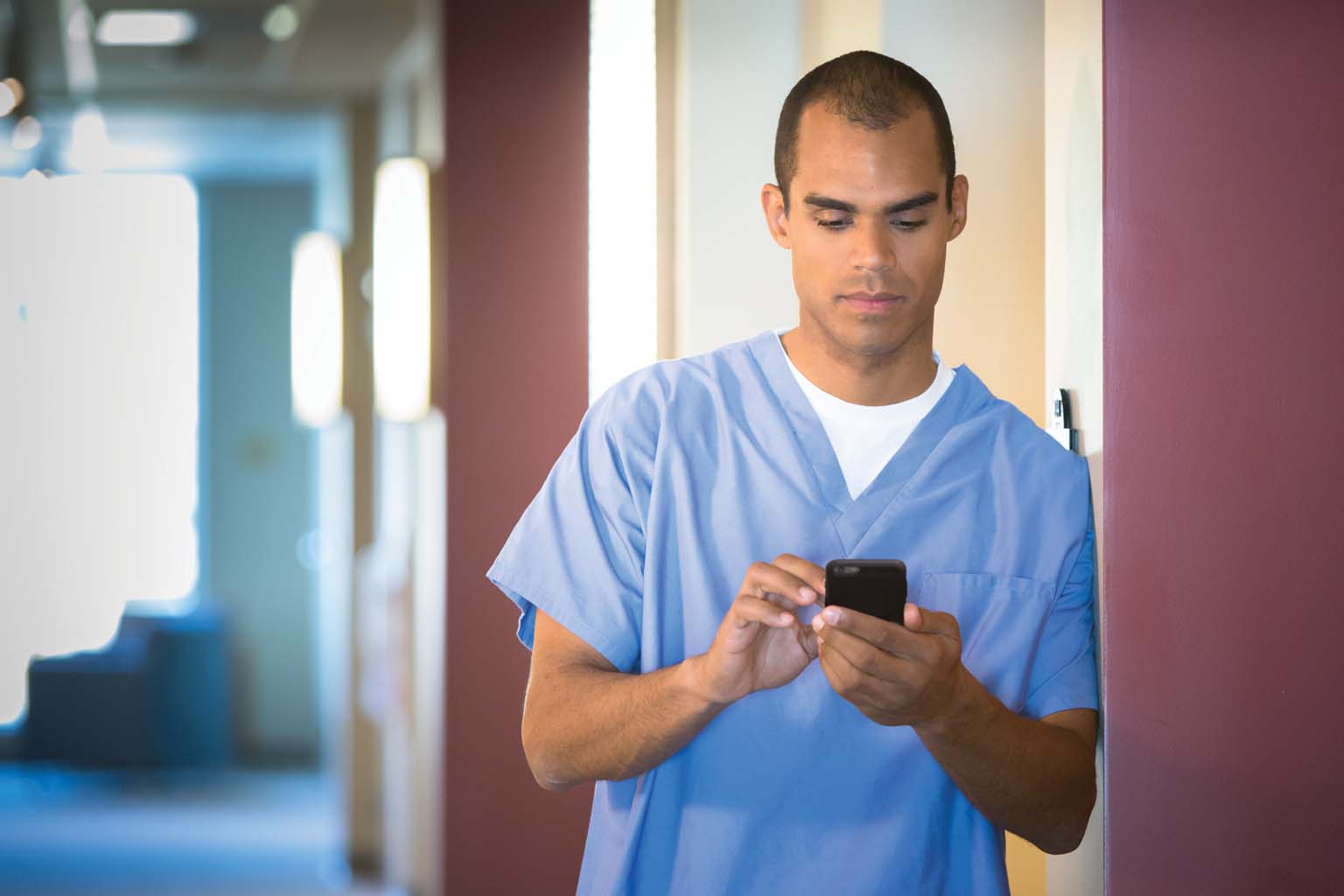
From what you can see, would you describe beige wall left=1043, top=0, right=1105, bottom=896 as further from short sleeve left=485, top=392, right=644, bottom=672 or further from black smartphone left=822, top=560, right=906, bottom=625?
short sleeve left=485, top=392, right=644, bottom=672

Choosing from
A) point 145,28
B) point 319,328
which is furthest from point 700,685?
point 145,28

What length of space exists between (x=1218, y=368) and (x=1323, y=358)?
0.10m

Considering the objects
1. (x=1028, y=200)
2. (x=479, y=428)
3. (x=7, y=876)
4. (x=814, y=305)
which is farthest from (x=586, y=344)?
(x=7, y=876)

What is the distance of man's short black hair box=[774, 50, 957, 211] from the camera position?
1.35 meters

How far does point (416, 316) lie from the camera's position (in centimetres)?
380

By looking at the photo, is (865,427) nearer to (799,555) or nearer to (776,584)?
(799,555)

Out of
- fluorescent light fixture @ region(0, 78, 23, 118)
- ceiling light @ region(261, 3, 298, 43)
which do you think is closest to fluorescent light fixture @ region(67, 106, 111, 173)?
fluorescent light fixture @ region(0, 78, 23, 118)

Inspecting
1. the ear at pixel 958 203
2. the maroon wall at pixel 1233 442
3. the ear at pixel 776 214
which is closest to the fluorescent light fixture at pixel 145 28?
the ear at pixel 776 214

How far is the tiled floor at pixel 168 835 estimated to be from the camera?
17.2 ft

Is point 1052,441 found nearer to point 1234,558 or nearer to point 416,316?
point 1234,558

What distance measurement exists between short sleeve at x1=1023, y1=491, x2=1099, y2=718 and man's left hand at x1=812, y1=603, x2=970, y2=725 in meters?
0.27

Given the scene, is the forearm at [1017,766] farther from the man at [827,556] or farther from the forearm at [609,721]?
the forearm at [609,721]

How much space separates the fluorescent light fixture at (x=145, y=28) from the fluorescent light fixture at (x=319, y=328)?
2.90ft

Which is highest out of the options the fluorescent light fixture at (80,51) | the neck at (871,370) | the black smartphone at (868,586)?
the fluorescent light fixture at (80,51)
